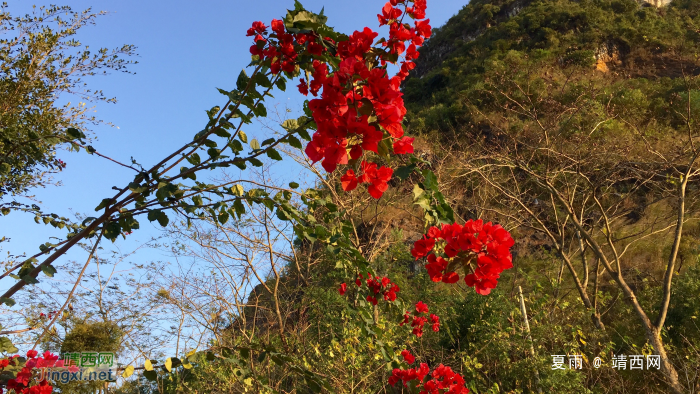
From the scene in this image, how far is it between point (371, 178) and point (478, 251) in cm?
32

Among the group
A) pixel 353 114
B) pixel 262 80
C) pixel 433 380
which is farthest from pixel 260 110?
pixel 433 380

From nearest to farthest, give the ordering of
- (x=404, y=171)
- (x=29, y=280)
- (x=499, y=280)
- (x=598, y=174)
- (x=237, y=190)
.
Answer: (x=404, y=171)
(x=29, y=280)
(x=237, y=190)
(x=598, y=174)
(x=499, y=280)

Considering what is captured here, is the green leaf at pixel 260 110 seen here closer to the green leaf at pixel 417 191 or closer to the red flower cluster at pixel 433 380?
the green leaf at pixel 417 191

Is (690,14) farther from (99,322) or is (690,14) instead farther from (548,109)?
(99,322)

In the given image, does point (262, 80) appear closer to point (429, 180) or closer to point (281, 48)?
point (281, 48)

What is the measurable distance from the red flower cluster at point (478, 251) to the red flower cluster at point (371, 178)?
20cm

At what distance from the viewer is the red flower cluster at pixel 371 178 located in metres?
0.91

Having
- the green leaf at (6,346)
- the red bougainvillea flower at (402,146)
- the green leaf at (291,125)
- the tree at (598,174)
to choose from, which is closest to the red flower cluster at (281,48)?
the green leaf at (291,125)

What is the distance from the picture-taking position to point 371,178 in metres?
0.94

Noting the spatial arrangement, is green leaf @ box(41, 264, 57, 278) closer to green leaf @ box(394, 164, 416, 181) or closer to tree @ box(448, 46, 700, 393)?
green leaf @ box(394, 164, 416, 181)

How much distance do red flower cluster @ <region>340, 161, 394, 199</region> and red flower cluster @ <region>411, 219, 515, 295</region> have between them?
0.20 m

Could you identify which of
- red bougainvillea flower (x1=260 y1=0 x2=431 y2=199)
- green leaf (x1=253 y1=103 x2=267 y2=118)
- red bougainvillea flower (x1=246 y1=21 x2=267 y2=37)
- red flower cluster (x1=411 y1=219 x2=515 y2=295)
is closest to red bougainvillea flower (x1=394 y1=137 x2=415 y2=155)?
red bougainvillea flower (x1=260 y1=0 x2=431 y2=199)

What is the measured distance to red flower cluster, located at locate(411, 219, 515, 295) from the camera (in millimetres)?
952

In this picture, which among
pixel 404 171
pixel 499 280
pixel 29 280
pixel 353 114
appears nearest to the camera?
pixel 353 114
